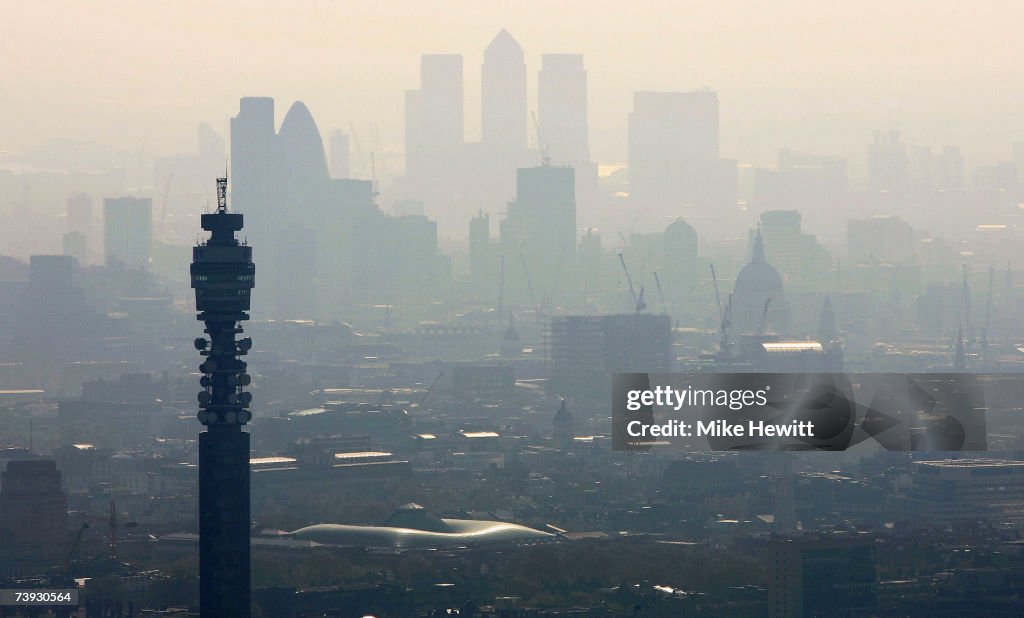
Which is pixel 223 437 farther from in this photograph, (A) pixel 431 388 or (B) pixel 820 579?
(A) pixel 431 388

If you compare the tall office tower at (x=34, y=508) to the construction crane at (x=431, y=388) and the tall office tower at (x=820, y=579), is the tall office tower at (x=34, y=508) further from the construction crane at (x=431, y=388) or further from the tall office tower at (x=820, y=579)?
the construction crane at (x=431, y=388)

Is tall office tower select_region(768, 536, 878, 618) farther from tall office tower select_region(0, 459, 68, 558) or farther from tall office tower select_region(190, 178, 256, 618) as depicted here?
tall office tower select_region(0, 459, 68, 558)

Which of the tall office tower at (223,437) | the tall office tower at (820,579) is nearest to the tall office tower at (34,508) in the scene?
the tall office tower at (820,579)

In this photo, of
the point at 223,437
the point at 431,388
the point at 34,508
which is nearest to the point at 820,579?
the point at 223,437

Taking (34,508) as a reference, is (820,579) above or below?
below

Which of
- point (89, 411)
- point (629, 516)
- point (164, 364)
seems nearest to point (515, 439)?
point (89, 411)

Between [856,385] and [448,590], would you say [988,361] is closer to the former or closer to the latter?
[856,385]

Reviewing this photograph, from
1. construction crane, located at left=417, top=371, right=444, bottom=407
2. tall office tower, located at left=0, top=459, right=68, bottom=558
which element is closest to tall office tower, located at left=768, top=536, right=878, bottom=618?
tall office tower, located at left=0, top=459, right=68, bottom=558
